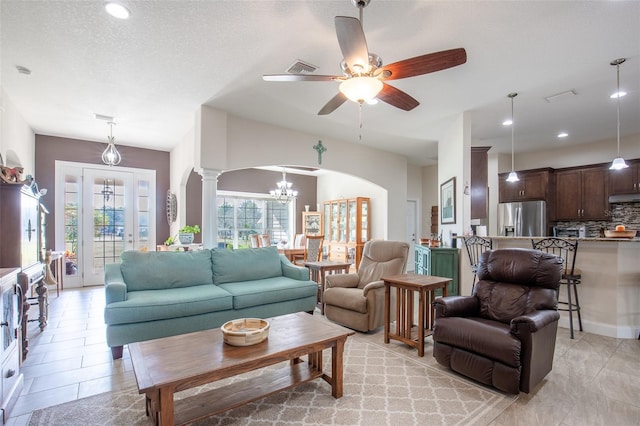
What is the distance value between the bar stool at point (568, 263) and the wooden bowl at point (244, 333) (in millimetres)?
3245

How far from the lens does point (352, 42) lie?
212cm

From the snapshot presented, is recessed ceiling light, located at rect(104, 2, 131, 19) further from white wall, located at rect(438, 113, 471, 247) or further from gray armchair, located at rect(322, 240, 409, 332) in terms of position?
white wall, located at rect(438, 113, 471, 247)

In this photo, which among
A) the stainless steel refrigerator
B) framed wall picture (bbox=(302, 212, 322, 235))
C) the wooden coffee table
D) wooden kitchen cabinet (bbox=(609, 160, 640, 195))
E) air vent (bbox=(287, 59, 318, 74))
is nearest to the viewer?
the wooden coffee table

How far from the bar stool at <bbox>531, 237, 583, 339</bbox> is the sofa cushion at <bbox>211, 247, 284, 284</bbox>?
3.36m

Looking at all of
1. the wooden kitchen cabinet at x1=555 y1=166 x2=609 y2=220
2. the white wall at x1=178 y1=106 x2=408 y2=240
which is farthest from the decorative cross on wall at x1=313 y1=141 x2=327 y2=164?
the wooden kitchen cabinet at x1=555 y1=166 x2=609 y2=220

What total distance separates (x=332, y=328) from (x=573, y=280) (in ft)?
9.84

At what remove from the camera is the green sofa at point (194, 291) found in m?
2.94

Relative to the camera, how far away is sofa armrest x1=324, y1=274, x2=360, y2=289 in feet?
13.2

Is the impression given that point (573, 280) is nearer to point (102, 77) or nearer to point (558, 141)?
point (558, 141)

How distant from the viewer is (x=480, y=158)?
5590mm

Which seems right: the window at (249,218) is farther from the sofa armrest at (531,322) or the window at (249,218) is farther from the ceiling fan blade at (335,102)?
the sofa armrest at (531,322)

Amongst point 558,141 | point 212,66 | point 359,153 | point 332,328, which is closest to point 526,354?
point 332,328

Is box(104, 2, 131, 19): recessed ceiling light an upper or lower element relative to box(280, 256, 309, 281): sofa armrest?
upper

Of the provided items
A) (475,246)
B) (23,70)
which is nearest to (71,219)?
(23,70)
